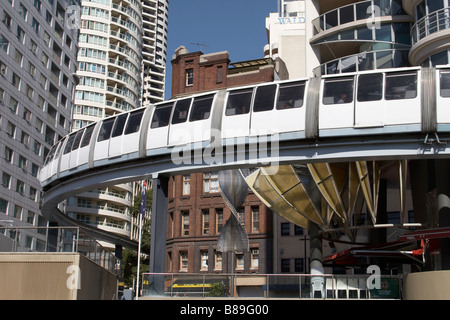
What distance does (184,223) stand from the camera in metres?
58.9

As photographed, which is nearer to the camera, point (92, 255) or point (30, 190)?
point (92, 255)

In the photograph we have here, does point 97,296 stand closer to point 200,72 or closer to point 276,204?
point 276,204

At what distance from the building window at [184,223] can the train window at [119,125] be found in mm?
29937

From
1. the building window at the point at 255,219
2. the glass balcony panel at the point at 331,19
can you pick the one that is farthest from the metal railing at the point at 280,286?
the building window at the point at 255,219

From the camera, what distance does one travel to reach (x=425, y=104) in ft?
76.7

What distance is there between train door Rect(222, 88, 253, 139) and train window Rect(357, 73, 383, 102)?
14.9 ft

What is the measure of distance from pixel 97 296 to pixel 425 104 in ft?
46.7

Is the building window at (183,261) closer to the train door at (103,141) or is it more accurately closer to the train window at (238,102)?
the train door at (103,141)

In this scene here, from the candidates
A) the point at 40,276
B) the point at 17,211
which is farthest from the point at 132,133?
the point at 17,211

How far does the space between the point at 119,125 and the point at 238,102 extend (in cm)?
642

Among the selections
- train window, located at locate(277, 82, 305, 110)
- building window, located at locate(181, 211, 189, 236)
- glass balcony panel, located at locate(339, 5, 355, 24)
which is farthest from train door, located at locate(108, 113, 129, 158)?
building window, located at locate(181, 211, 189, 236)

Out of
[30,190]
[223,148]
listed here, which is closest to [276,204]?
[223,148]

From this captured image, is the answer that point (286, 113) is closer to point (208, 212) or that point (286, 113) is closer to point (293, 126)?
point (293, 126)
